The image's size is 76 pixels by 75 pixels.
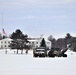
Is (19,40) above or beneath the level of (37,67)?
above

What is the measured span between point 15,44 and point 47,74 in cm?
8108

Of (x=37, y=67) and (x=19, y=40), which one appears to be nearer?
(x=37, y=67)

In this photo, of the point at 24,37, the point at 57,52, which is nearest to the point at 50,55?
the point at 57,52

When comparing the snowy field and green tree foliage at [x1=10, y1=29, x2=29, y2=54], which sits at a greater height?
green tree foliage at [x1=10, y1=29, x2=29, y2=54]

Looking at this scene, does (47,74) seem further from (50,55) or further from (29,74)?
(50,55)

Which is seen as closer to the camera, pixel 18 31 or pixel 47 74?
pixel 47 74

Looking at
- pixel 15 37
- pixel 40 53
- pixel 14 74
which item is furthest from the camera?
pixel 15 37

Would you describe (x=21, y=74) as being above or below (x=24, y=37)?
below

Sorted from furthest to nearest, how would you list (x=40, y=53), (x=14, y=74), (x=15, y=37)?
(x=15, y=37) < (x=40, y=53) < (x=14, y=74)

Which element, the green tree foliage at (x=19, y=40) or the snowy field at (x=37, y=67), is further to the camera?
the green tree foliage at (x=19, y=40)

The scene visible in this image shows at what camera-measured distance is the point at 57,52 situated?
60969mm

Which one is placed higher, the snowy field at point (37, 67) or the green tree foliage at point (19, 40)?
the green tree foliage at point (19, 40)

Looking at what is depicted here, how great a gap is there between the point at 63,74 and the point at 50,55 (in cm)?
4073

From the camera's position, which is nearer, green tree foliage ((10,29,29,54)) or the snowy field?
the snowy field
